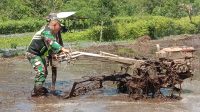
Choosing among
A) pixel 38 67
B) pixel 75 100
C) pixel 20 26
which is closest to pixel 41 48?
pixel 38 67

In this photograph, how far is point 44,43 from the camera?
10688mm

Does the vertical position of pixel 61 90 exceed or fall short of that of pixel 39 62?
it falls short

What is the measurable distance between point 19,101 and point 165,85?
3.31m

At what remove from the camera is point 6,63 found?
56.9 ft

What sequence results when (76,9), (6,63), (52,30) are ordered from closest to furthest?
(52,30), (6,63), (76,9)

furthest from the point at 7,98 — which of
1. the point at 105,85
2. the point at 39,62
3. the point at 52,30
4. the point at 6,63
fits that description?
the point at 6,63

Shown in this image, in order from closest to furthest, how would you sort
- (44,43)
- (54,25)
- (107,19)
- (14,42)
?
(54,25)
(44,43)
(14,42)
(107,19)

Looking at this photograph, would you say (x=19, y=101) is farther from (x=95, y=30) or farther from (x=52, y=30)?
(x=95, y=30)

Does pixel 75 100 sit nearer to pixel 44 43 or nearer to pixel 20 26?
pixel 44 43

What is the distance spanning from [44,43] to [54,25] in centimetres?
48

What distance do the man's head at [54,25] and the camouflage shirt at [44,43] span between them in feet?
0.31

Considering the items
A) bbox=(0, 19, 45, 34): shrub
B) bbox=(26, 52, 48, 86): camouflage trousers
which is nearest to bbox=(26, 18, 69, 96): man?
bbox=(26, 52, 48, 86): camouflage trousers

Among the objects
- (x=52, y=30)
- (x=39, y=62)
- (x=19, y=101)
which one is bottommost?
(x=19, y=101)

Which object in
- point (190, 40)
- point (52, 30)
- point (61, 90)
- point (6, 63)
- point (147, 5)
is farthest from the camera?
point (147, 5)
